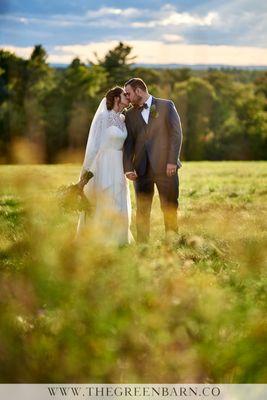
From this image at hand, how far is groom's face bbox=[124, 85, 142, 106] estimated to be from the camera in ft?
20.9

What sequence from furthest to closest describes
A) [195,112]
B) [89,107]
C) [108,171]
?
[195,112], [89,107], [108,171]

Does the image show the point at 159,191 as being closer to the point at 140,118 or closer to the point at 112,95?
the point at 140,118

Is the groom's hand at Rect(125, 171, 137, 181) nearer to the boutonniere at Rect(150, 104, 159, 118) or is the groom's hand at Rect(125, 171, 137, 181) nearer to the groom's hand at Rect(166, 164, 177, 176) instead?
the groom's hand at Rect(166, 164, 177, 176)

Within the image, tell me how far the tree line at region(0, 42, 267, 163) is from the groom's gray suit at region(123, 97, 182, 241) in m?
17.1

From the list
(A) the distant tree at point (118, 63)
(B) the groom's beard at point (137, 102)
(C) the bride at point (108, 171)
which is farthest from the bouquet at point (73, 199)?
(A) the distant tree at point (118, 63)

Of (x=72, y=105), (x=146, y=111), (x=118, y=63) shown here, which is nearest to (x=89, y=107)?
(x=72, y=105)

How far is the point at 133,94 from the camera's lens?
640 centimetres

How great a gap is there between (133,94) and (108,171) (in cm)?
86

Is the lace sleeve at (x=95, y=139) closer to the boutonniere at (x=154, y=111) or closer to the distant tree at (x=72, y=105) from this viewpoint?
the boutonniere at (x=154, y=111)

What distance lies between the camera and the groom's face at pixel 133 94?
6379 millimetres

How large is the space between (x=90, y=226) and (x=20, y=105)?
20.7 meters

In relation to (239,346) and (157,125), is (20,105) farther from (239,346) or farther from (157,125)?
(239,346)

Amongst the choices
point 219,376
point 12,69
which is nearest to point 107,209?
point 219,376

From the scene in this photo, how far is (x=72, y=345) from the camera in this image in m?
4.09
